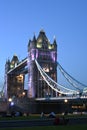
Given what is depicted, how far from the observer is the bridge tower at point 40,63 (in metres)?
158

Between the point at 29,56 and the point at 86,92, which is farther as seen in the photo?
the point at 29,56

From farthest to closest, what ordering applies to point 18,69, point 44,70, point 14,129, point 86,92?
point 18,69, point 44,70, point 86,92, point 14,129

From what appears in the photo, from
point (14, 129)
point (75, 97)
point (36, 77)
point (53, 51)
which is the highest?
point (53, 51)

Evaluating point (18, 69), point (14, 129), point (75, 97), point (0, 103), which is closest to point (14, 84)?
point (18, 69)

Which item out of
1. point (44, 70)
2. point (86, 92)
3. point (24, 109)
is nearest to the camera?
point (86, 92)

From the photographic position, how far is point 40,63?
164 metres

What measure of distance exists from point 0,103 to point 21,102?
7709mm

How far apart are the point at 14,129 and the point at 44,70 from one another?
120161 millimetres

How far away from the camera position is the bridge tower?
6230 inches

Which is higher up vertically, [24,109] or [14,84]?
[14,84]

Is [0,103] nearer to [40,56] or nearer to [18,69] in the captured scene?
[40,56]

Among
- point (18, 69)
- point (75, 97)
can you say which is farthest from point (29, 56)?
point (75, 97)

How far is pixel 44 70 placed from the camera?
527ft

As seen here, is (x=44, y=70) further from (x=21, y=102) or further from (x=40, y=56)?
(x=21, y=102)
